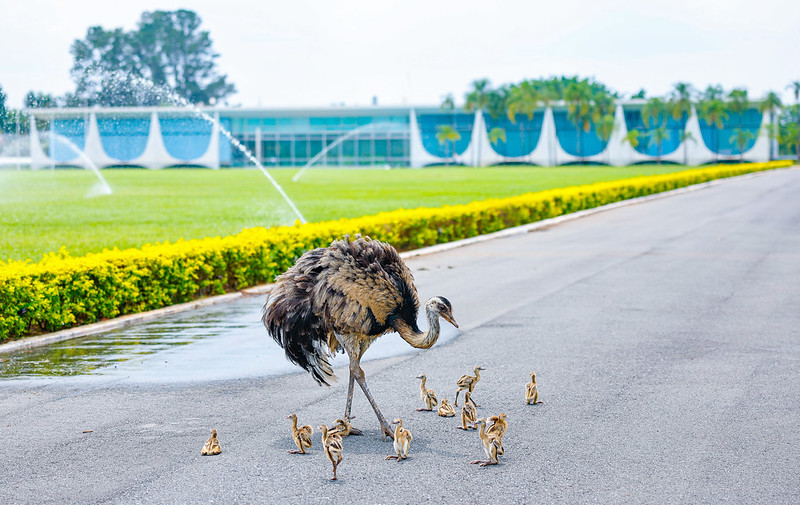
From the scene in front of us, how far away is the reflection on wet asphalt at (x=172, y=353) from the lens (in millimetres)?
8672

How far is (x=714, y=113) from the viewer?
86.1m

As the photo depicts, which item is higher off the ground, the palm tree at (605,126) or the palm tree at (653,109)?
the palm tree at (653,109)

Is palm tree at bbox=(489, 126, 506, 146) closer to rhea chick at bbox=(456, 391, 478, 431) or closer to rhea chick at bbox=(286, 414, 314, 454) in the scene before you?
rhea chick at bbox=(456, 391, 478, 431)

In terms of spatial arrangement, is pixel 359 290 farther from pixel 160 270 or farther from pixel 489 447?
pixel 160 270

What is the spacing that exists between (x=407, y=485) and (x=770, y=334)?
649cm

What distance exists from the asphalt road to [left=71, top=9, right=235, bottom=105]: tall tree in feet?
264

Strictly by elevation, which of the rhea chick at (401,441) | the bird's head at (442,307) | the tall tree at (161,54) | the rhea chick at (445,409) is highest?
the tall tree at (161,54)

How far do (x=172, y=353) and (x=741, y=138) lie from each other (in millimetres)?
84744

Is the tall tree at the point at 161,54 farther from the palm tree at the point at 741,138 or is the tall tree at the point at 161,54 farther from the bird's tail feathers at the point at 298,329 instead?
the bird's tail feathers at the point at 298,329

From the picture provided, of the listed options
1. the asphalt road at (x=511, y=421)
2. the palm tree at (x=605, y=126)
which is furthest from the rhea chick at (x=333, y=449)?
the palm tree at (x=605, y=126)

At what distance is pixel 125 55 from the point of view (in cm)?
9331

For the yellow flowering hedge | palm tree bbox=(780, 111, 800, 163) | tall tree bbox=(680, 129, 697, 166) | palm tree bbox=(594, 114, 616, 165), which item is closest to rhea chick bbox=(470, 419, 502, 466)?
the yellow flowering hedge

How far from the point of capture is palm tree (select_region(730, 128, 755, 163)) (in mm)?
86062

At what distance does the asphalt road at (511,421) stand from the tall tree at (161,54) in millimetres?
80509
